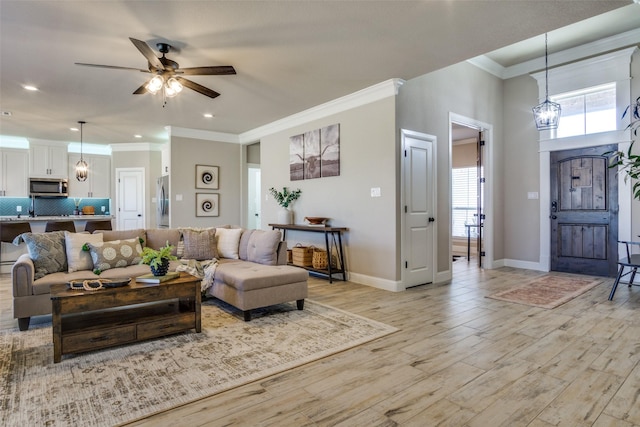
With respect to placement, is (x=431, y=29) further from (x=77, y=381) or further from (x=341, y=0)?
(x=77, y=381)

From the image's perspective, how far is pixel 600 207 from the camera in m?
5.35

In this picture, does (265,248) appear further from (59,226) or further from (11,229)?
(11,229)

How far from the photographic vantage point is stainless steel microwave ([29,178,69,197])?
807 cm

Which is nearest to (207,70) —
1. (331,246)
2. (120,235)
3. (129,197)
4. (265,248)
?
(265,248)

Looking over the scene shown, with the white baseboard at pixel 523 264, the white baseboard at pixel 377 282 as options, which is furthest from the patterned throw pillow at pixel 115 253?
the white baseboard at pixel 523 264

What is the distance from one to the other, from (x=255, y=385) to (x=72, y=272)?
8.26 ft

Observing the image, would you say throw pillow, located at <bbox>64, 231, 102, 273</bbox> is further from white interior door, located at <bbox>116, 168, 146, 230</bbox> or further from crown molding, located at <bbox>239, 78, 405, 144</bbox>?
white interior door, located at <bbox>116, 168, 146, 230</bbox>

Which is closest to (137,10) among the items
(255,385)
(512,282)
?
(255,385)

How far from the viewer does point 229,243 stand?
4.62 metres

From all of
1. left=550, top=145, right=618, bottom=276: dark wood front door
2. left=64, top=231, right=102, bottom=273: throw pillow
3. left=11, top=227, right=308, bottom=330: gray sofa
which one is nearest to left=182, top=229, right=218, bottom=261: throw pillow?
left=11, top=227, right=308, bottom=330: gray sofa

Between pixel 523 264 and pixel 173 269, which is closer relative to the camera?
pixel 173 269

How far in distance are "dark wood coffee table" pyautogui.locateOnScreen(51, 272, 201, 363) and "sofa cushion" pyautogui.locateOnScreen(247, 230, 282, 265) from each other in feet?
3.84


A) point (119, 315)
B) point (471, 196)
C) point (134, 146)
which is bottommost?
point (119, 315)

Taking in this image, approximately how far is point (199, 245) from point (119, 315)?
1.62 metres
